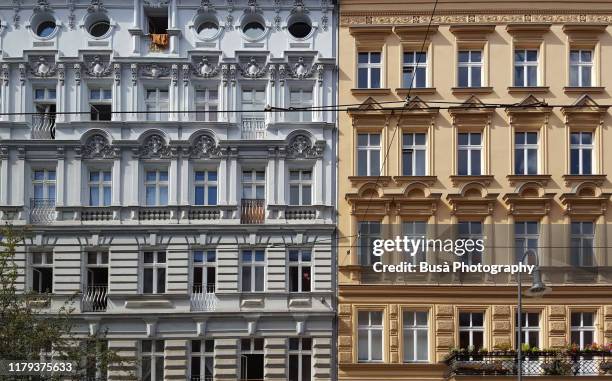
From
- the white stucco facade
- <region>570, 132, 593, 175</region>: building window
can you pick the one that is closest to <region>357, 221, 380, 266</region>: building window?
the white stucco facade

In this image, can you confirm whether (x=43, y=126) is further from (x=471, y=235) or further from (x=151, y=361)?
(x=471, y=235)

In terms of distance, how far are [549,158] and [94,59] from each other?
15234 millimetres

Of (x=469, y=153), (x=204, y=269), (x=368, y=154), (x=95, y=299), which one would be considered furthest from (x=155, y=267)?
(x=469, y=153)

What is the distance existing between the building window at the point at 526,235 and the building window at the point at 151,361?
12023 mm

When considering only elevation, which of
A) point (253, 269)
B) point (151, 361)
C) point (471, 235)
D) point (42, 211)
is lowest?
point (151, 361)

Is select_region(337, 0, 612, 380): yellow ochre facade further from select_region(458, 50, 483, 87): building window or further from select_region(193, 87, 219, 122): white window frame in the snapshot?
select_region(193, 87, 219, 122): white window frame

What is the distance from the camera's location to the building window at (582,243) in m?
36.8

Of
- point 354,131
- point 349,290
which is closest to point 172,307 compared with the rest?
point 349,290

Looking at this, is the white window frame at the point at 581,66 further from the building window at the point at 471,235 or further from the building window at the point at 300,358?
the building window at the point at 300,358

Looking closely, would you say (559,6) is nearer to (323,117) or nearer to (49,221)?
(323,117)

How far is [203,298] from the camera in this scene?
36.7 m

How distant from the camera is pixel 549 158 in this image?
37.2 m

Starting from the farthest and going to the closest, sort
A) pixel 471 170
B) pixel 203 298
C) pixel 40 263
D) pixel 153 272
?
pixel 471 170 → pixel 40 263 → pixel 153 272 → pixel 203 298

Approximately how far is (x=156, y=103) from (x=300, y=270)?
23.8 ft
